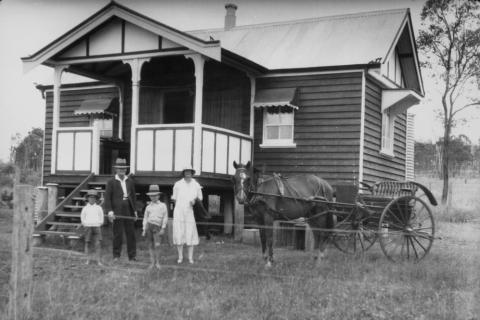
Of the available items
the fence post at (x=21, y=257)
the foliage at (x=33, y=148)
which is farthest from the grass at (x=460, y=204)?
the foliage at (x=33, y=148)

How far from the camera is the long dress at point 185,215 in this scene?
10812mm

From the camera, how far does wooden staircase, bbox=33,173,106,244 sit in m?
13.4

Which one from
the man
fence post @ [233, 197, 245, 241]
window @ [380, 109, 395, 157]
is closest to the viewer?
the man

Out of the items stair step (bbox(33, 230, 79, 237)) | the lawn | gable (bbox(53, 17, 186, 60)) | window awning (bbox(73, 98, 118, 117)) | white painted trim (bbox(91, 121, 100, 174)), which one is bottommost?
the lawn

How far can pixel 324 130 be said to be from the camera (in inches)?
611

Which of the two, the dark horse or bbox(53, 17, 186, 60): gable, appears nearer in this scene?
the dark horse

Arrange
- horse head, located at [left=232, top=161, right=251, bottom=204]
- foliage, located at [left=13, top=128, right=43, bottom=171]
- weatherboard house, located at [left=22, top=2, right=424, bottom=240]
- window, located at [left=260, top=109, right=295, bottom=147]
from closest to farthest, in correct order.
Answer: horse head, located at [left=232, top=161, right=251, bottom=204] → weatherboard house, located at [left=22, top=2, right=424, bottom=240] → window, located at [left=260, top=109, right=295, bottom=147] → foliage, located at [left=13, top=128, right=43, bottom=171]

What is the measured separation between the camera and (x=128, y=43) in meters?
14.5

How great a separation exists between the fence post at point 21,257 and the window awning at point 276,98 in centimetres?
995

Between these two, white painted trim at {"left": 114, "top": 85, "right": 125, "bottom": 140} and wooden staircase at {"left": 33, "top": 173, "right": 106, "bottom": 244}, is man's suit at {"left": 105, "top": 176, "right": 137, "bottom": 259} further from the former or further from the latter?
white painted trim at {"left": 114, "top": 85, "right": 125, "bottom": 140}

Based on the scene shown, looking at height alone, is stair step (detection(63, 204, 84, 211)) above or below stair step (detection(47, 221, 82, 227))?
above

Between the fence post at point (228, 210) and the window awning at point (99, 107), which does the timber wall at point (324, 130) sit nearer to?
the fence post at point (228, 210)

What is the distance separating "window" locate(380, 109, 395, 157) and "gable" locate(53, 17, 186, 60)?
22.7 ft

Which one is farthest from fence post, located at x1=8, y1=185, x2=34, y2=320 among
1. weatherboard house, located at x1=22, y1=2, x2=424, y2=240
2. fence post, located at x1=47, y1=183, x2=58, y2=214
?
fence post, located at x1=47, y1=183, x2=58, y2=214
